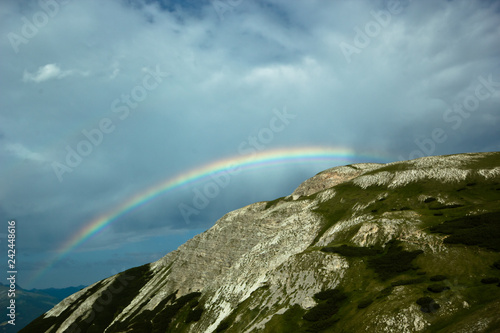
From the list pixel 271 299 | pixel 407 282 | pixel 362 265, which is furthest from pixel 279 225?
pixel 407 282

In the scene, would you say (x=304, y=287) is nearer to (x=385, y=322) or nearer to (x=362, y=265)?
(x=362, y=265)

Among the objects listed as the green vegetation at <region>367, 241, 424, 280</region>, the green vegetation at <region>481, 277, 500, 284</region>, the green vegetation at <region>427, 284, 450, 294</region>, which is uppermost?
the green vegetation at <region>367, 241, 424, 280</region>

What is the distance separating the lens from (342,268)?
6706cm

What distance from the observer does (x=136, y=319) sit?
393 ft

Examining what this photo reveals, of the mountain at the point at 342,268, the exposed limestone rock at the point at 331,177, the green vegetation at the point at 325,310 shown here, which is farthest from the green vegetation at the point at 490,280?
the exposed limestone rock at the point at 331,177

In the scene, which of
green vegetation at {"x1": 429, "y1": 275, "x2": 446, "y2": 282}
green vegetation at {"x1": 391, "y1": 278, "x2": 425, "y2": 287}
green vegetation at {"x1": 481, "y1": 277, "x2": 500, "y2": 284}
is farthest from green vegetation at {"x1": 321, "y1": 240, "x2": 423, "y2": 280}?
green vegetation at {"x1": 481, "y1": 277, "x2": 500, "y2": 284}

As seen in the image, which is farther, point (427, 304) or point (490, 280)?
point (490, 280)

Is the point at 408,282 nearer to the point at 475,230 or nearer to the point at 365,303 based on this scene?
the point at 365,303

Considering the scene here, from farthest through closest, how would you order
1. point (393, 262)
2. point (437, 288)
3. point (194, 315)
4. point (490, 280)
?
point (194, 315), point (393, 262), point (437, 288), point (490, 280)

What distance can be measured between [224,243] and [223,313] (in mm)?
53898

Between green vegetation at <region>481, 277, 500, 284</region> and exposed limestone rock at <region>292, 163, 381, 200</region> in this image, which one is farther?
exposed limestone rock at <region>292, 163, 381, 200</region>

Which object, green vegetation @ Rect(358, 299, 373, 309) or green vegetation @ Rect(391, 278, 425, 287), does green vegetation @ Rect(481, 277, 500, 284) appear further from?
green vegetation @ Rect(358, 299, 373, 309)

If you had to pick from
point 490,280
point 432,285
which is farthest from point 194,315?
point 490,280

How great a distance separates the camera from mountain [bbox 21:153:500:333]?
153ft
